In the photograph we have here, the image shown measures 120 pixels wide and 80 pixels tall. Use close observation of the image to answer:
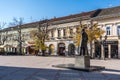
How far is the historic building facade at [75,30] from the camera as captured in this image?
40344mm

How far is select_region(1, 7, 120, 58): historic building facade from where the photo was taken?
40.3 metres

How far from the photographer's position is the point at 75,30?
47062 mm

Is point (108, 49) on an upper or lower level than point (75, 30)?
lower

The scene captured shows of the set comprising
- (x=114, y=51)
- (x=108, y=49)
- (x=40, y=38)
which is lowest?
(x=114, y=51)

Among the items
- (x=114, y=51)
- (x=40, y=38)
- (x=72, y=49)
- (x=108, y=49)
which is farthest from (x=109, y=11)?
(x=40, y=38)

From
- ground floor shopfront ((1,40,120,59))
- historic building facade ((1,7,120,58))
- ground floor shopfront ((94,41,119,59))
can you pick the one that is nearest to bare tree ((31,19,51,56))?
historic building facade ((1,7,120,58))

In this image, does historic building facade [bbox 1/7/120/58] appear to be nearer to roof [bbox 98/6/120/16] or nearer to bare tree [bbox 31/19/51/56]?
roof [bbox 98/6/120/16]

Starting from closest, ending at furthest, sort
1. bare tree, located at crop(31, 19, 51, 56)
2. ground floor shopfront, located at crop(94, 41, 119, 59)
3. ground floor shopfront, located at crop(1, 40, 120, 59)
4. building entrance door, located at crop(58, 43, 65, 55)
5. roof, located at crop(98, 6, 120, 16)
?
ground floor shopfront, located at crop(94, 41, 119, 59)
ground floor shopfront, located at crop(1, 40, 120, 59)
roof, located at crop(98, 6, 120, 16)
bare tree, located at crop(31, 19, 51, 56)
building entrance door, located at crop(58, 43, 65, 55)

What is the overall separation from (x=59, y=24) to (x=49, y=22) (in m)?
4.38

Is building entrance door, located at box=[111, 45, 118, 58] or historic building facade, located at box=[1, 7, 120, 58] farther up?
historic building facade, located at box=[1, 7, 120, 58]

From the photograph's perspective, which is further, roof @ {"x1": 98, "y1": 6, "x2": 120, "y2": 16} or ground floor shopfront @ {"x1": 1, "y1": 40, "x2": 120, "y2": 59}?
roof @ {"x1": 98, "y1": 6, "x2": 120, "y2": 16}

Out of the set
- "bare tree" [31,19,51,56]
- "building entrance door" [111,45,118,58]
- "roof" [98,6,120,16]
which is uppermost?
"roof" [98,6,120,16]

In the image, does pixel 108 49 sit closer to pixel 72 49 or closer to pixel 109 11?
pixel 109 11

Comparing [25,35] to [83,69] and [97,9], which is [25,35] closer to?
[97,9]
